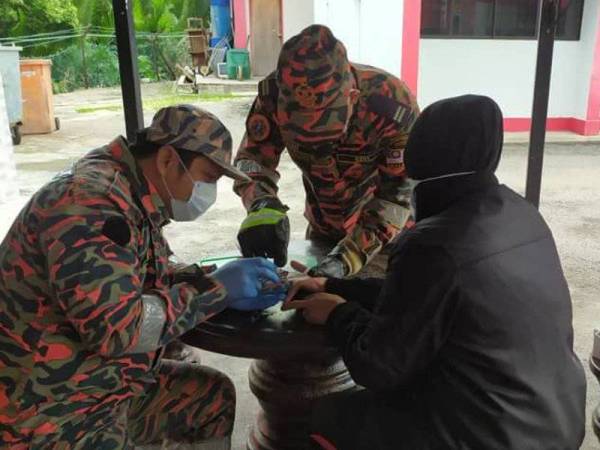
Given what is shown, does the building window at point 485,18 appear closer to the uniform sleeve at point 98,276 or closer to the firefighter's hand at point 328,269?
the firefighter's hand at point 328,269

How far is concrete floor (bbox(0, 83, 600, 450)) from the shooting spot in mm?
Answer: 3426

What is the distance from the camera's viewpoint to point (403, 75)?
873 cm

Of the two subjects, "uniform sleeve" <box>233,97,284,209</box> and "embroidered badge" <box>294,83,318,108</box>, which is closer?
"embroidered badge" <box>294,83,318,108</box>

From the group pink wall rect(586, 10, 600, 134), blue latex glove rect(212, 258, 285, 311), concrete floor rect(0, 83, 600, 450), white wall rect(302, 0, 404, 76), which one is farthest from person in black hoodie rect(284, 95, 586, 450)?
pink wall rect(586, 10, 600, 134)

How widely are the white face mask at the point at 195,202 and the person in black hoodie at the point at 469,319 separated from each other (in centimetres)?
55

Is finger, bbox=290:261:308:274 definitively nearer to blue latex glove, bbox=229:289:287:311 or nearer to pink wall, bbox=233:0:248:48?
blue latex glove, bbox=229:289:287:311

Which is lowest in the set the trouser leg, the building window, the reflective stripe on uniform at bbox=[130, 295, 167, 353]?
the trouser leg

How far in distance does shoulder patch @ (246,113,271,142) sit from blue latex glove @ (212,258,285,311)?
831 mm

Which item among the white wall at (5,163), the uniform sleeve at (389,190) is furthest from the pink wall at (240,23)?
the uniform sleeve at (389,190)

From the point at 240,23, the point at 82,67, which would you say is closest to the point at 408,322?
the point at 240,23

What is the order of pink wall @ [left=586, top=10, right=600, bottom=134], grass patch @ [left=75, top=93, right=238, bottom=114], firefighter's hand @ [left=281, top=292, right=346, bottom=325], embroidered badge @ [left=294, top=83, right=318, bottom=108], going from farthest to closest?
1. grass patch @ [left=75, top=93, right=238, bottom=114]
2. pink wall @ [left=586, top=10, right=600, bottom=134]
3. embroidered badge @ [left=294, top=83, right=318, bottom=108]
4. firefighter's hand @ [left=281, top=292, right=346, bottom=325]

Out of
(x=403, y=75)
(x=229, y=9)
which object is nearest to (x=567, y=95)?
(x=403, y=75)

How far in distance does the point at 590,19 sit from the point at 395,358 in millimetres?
9512

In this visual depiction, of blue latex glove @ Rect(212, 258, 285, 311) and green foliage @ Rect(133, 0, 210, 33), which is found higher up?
green foliage @ Rect(133, 0, 210, 33)
